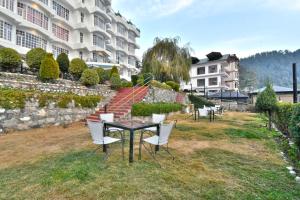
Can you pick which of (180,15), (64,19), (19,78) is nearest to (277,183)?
(19,78)

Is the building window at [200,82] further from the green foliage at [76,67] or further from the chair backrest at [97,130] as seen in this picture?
the chair backrest at [97,130]

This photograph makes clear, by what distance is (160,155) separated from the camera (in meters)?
6.14

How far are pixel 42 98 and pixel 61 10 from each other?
23.9m

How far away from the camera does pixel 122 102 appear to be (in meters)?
15.8

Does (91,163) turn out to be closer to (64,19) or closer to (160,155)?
(160,155)

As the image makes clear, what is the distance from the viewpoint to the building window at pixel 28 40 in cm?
2284

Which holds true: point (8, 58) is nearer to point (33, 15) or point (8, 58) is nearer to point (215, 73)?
point (33, 15)

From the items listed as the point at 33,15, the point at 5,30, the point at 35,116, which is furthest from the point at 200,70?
the point at 35,116

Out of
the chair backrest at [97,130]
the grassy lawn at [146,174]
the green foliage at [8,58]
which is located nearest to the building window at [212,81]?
the green foliage at [8,58]

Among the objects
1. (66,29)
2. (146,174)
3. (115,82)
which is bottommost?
(146,174)

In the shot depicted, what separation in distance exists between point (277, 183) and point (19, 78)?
14326 mm

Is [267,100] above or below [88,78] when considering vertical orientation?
below

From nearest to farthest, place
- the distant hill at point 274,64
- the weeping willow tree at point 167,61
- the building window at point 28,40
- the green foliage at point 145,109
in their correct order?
the green foliage at point 145,109, the building window at point 28,40, the weeping willow tree at point 167,61, the distant hill at point 274,64

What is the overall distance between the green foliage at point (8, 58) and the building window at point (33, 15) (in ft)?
41.8
